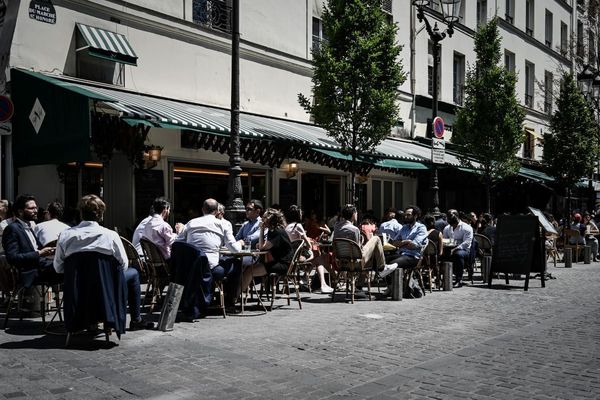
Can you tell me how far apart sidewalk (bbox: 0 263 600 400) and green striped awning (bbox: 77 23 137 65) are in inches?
255

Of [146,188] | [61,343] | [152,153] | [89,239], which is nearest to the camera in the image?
[89,239]

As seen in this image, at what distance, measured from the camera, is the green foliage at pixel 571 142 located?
22578 mm

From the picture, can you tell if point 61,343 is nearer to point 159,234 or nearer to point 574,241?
point 159,234

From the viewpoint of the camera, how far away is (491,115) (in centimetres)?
1828

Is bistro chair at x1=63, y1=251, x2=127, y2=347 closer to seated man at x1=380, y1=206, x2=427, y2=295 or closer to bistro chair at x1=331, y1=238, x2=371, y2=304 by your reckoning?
bistro chair at x1=331, y1=238, x2=371, y2=304

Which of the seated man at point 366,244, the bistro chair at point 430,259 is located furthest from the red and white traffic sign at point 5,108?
the bistro chair at point 430,259

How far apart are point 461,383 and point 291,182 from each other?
41.5 ft

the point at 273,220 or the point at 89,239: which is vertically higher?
the point at 273,220

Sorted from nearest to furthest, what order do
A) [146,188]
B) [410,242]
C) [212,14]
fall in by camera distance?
[410,242] < [146,188] < [212,14]

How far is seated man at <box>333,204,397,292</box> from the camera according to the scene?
9.30 metres

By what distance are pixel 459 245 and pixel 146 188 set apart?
674cm

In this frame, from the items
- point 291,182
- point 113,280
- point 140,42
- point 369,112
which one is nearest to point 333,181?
point 291,182

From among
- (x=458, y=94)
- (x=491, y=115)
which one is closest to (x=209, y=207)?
(x=491, y=115)

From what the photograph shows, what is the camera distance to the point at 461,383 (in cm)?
482
